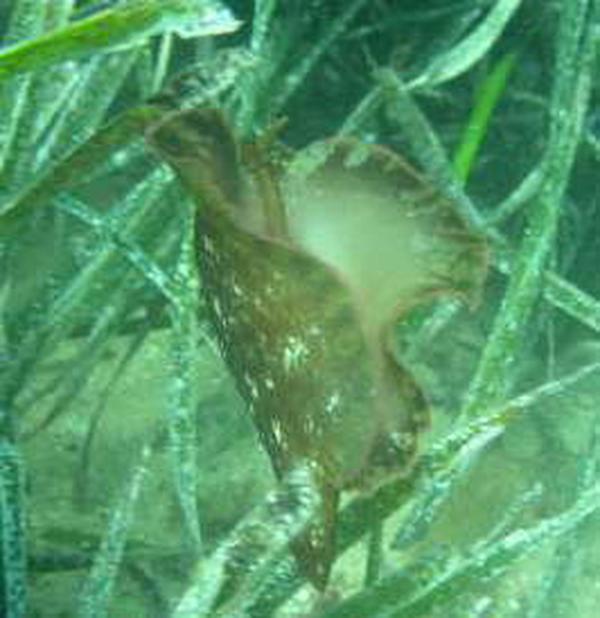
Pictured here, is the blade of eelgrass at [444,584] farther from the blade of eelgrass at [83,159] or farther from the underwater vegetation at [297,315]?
the blade of eelgrass at [83,159]

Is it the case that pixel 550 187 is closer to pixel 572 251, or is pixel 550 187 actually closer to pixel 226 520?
pixel 572 251

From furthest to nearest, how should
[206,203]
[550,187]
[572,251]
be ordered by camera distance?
[572,251] < [550,187] < [206,203]

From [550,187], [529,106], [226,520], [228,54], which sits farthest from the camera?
[529,106]

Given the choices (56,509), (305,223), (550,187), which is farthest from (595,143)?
(56,509)

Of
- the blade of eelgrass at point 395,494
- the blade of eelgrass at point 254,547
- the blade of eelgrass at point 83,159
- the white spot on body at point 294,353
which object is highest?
the blade of eelgrass at point 83,159

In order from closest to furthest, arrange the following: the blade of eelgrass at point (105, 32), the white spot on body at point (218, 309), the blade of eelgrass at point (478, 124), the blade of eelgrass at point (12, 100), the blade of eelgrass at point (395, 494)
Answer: the blade of eelgrass at point (105, 32) → the white spot on body at point (218, 309) → the blade of eelgrass at point (395, 494) → the blade of eelgrass at point (12, 100) → the blade of eelgrass at point (478, 124)

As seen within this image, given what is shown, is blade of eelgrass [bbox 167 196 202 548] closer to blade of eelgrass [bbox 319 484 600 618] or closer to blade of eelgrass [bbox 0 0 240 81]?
blade of eelgrass [bbox 319 484 600 618]

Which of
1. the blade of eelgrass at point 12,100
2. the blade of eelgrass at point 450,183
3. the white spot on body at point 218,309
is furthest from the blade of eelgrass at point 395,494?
the blade of eelgrass at point 12,100

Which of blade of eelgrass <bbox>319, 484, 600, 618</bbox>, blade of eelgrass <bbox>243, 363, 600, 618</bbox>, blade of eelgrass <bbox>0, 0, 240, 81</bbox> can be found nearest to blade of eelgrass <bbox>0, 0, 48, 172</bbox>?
blade of eelgrass <bbox>0, 0, 240, 81</bbox>
